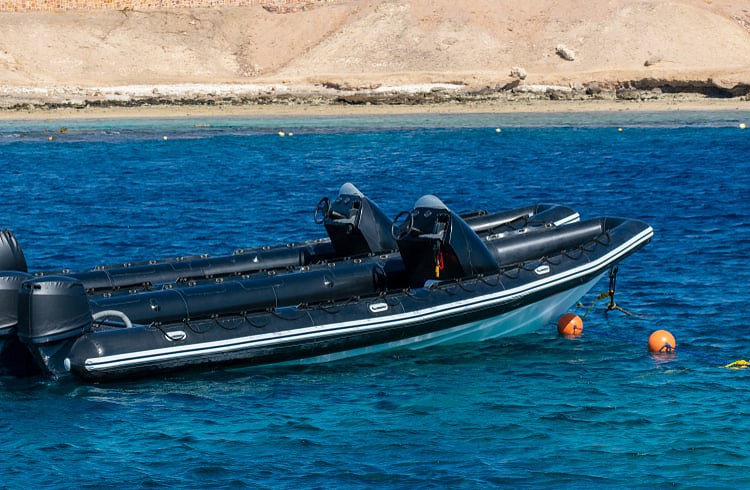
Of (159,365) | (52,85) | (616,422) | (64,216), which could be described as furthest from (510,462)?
(52,85)

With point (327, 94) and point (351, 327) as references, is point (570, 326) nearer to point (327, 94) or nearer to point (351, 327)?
point (351, 327)

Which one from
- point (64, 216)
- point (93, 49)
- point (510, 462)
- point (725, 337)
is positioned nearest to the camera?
point (510, 462)

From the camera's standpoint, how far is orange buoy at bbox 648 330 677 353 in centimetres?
1403

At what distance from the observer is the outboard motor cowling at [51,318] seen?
11906 millimetres

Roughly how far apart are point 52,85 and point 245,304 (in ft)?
169

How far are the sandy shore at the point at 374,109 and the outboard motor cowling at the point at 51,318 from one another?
43093 millimetres

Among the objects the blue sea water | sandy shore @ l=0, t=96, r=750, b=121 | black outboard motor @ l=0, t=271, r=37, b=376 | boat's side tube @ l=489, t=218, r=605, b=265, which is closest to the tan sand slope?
sandy shore @ l=0, t=96, r=750, b=121

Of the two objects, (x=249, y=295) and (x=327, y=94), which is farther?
(x=327, y=94)

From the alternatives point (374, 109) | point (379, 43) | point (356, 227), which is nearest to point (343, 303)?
point (356, 227)

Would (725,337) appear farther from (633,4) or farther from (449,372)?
(633,4)

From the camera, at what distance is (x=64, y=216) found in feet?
86.1

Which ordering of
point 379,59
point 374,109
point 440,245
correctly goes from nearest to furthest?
point 440,245 < point 374,109 < point 379,59

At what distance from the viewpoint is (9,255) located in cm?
1354

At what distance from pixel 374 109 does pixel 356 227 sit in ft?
136
